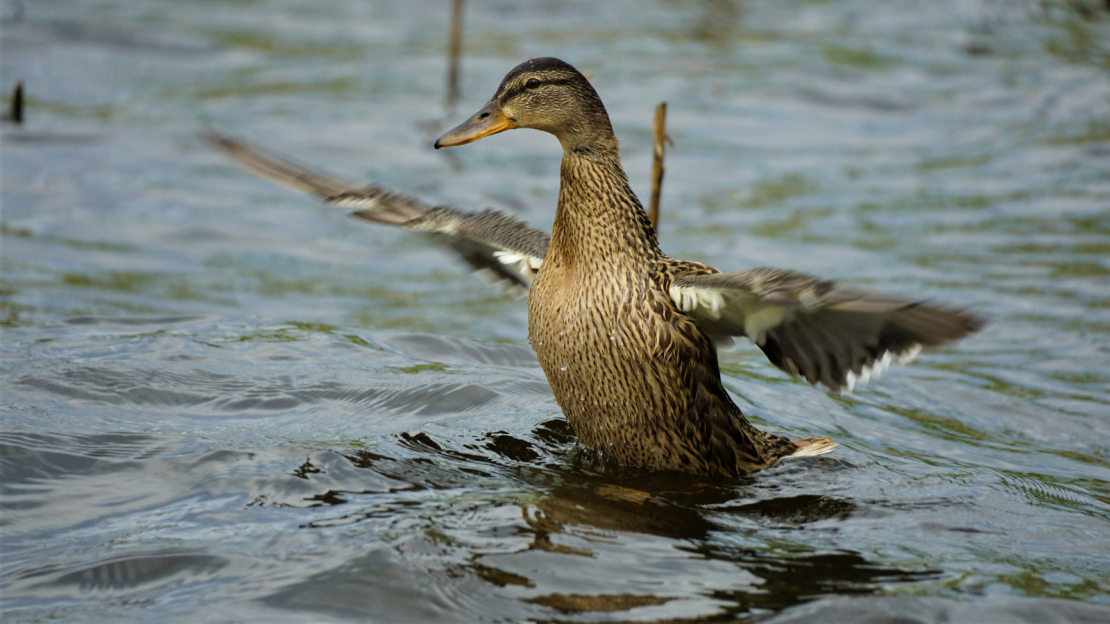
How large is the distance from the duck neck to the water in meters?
0.97

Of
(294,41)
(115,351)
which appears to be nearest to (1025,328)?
(115,351)

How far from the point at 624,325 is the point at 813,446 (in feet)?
3.64

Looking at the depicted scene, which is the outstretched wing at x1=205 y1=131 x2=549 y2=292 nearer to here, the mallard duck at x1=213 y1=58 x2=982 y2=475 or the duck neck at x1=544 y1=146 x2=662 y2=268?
the mallard duck at x1=213 y1=58 x2=982 y2=475

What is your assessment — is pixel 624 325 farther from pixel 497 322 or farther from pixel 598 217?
pixel 497 322

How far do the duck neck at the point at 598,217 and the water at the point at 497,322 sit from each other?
38.2 inches

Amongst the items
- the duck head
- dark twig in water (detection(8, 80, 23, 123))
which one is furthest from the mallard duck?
dark twig in water (detection(8, 80, 23, 123))

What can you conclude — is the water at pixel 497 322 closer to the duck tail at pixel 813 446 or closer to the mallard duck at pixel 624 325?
the duck tail at pixel 813 446

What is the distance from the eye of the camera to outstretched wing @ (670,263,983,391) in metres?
4.25

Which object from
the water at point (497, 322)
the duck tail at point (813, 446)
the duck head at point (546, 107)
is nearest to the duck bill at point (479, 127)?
the duck head at point (546, 107)

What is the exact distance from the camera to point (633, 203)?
18.0 ft

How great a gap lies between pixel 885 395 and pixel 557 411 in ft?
7.16

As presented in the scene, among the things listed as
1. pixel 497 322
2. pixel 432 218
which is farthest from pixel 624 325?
pixel 497 322

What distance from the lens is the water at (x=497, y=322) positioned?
14.1 feet

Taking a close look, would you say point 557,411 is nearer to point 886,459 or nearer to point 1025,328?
point 886,459
